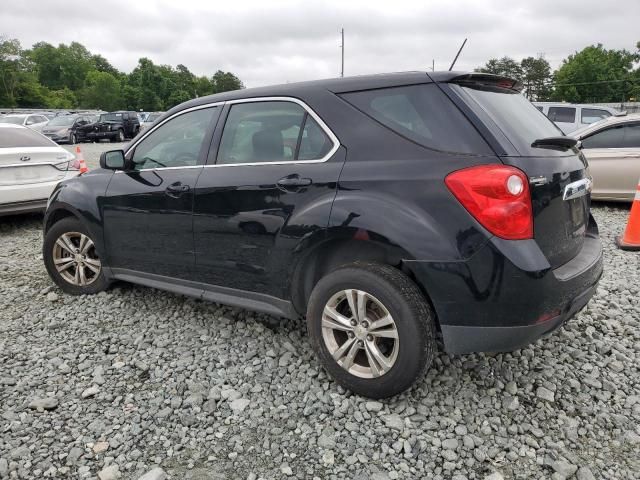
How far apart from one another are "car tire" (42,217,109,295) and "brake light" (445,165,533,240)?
10.3 feet

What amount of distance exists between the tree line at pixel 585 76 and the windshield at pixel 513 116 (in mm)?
84008

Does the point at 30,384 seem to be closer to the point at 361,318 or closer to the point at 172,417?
the point at 172,417

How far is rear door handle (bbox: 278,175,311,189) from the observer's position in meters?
2.88

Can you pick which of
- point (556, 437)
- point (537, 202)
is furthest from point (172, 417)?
point (537, 202)

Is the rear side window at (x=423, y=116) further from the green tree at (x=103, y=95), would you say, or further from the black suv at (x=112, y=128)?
the green tree at (x=103, y=95)

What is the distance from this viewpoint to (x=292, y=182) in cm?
292

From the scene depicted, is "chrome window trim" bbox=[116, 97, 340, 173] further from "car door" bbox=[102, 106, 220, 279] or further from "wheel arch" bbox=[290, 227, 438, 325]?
"wheel arch" bbox=[290, 227, 438, 325]

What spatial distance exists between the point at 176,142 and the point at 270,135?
36.7 inches

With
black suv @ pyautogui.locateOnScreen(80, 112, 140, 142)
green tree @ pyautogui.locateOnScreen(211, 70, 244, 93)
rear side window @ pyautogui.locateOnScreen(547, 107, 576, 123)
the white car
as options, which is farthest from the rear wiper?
green tree @ pyautogui.locateOnScreen(211, 70, 244, 93)

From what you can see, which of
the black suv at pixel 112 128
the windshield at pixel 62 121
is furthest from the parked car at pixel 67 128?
the black suv at pixel 112 128

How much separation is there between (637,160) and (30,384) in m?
8.05

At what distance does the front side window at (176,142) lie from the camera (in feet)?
11.7

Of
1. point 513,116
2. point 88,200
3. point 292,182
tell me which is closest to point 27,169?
point 88,200

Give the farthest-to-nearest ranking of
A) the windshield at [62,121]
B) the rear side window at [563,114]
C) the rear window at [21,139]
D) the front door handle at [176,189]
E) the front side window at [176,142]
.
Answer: the windshield at [62,121], the rear side window at [563,114], the rear window at [21,139], the front side window at [176,142], the front door handle at [176,189]
